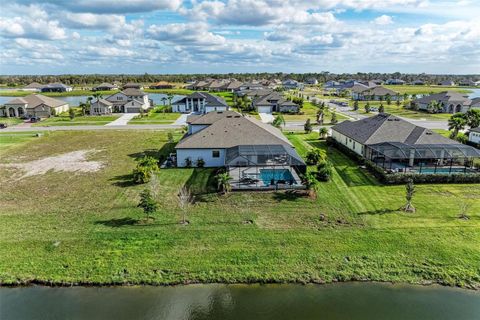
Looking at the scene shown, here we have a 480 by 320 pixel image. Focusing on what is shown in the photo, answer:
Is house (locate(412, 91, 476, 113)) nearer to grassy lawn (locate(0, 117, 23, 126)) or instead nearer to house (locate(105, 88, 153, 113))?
house (locate(105, 88, 153, 113))

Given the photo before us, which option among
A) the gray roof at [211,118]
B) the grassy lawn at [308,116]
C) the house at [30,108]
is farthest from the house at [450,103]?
the house at [30,108]

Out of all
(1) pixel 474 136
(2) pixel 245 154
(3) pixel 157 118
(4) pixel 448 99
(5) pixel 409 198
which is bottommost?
(5) pixel 409 198

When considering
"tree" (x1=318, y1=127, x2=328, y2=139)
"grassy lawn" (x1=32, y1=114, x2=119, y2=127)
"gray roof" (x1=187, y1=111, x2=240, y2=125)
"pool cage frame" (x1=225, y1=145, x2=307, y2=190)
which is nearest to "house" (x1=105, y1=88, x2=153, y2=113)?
"grassy lawn" (x1=32, y1=114, x2=119, y2=127)

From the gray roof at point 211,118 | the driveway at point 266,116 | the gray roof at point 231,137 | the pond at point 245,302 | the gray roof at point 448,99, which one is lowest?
the pond at point 245,302

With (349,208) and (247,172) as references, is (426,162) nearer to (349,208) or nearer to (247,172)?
(349,208)

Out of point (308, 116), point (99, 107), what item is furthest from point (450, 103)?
point (99, 107)

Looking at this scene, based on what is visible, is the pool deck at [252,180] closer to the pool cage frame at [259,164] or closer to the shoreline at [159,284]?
the pool cage frame at [259,164]

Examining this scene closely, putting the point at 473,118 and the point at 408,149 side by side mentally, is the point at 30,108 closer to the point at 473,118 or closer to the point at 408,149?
the point at 408,149

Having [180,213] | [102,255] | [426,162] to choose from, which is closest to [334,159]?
[426,162]
